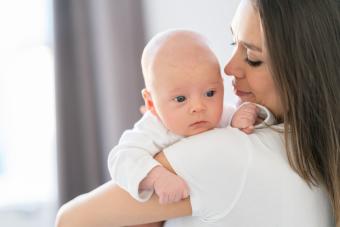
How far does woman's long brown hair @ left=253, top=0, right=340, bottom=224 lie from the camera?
33.5 inches

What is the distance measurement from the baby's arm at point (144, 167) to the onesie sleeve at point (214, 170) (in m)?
0.03

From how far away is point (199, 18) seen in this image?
193 centimetres

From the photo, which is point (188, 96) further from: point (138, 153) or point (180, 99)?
point (138, 153)

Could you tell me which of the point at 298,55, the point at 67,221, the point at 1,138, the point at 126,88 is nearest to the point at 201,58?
the point at 298,55

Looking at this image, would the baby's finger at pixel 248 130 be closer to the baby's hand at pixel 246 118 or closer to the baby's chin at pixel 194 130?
the baby's hand at pixel 246 118

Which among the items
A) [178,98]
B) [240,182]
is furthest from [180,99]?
[240,182]

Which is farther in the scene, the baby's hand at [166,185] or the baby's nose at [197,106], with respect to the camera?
the baby's nose at [197,106]

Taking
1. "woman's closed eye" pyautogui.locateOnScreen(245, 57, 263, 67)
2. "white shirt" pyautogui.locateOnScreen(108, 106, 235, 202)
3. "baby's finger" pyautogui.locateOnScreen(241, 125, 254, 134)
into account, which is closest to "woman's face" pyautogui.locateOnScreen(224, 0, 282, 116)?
"woman's closed eye" pyautogui.locateOnScreen(245, 57, 263, 67)

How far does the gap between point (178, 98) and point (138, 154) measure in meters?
0.18

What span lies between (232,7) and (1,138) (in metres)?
1.32

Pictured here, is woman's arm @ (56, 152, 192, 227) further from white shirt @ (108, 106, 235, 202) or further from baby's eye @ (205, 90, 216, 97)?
baby's eye @ (205, 90, 216, 97)

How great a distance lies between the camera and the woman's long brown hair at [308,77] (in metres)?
0.85

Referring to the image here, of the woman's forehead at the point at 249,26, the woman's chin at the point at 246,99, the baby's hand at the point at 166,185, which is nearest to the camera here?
the baby's hand at the point at 166,185

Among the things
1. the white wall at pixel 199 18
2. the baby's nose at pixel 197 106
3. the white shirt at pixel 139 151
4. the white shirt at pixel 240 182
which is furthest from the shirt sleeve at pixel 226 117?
the white wall at pixel 199 18
